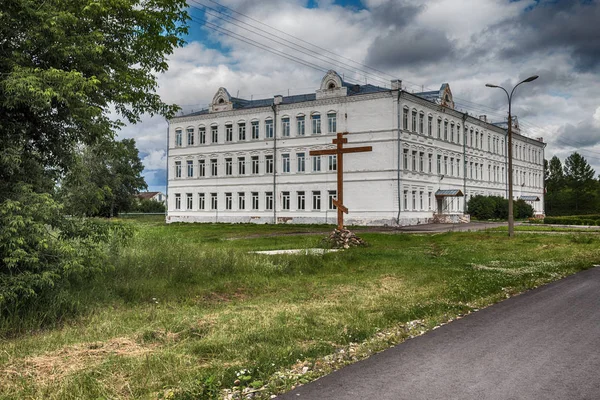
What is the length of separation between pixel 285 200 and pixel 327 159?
629cm

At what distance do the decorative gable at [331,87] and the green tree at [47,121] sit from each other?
39.8 meters

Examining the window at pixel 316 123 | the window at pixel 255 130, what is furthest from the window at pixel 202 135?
the window at pixel 316 123

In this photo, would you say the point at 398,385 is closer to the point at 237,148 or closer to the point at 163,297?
the point at 163,297

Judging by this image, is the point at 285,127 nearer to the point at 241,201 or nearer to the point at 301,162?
the point at 301,162

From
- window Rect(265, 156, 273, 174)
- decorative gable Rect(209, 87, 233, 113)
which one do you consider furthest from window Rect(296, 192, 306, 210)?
decorative gable Rect(209, 87, 233, 113)

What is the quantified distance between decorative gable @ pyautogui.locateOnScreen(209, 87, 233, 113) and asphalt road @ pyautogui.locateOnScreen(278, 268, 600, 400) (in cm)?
5173

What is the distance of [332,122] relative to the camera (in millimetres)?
50188

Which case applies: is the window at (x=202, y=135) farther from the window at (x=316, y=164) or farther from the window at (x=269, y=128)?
the window at (x=316, y=164)

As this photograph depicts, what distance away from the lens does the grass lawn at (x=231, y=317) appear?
5855mm

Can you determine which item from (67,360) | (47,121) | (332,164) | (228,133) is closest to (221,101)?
(228,133)

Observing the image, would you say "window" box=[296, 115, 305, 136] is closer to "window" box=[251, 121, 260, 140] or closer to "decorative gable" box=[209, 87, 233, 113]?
"window" box=[251, 121, 260, 140]

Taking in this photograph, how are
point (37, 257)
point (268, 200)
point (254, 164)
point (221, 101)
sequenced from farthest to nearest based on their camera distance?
1. point (221, 101)
2. point (254, 164)
3. point (268, 200)
4. point (37, 257)

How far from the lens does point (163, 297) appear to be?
10.9 meters

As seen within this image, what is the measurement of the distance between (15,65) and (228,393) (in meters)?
6.58
